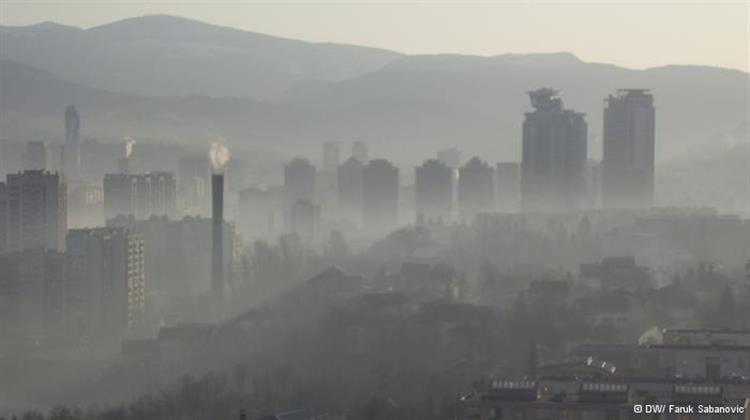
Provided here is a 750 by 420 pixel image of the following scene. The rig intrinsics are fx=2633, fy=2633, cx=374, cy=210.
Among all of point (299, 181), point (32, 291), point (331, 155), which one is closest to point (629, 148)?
point (299, 181)

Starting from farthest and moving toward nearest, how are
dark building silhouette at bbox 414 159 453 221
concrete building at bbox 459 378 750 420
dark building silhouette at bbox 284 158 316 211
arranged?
dark building silhouette at bbox 284 158 316 211 → dark building silhouette at bbox 414 159 453 221 → concrete building at bbox 459 378 750 420

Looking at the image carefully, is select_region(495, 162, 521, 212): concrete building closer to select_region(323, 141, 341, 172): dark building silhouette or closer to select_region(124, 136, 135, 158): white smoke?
select_region(323, 141, 341, 172): dark building silhouette

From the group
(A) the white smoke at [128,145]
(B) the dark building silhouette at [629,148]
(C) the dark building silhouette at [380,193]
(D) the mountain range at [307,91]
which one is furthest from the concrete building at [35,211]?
(D) the mountain range at [307,91]

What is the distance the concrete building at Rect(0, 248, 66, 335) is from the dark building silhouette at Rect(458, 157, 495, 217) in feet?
74.6

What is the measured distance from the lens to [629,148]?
192ft

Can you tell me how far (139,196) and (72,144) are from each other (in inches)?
400

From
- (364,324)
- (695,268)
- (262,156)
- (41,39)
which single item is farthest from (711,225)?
(41,39)

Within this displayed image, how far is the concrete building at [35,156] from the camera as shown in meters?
54.4

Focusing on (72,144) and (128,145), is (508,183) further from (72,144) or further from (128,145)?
(72,144)

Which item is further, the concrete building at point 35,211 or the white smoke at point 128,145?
the white smoke at point 128,145

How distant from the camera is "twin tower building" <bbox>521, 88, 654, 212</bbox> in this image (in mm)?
56688

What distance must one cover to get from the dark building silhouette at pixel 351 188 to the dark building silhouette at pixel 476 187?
2.33 m

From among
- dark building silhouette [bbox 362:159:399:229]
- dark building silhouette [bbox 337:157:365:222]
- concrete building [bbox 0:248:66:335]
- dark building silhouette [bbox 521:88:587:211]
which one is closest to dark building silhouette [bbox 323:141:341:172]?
dark building silhouette [bbox 337:157:365:222]

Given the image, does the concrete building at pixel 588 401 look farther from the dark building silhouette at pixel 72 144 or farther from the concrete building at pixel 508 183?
the concrete building at pixel 508 183
